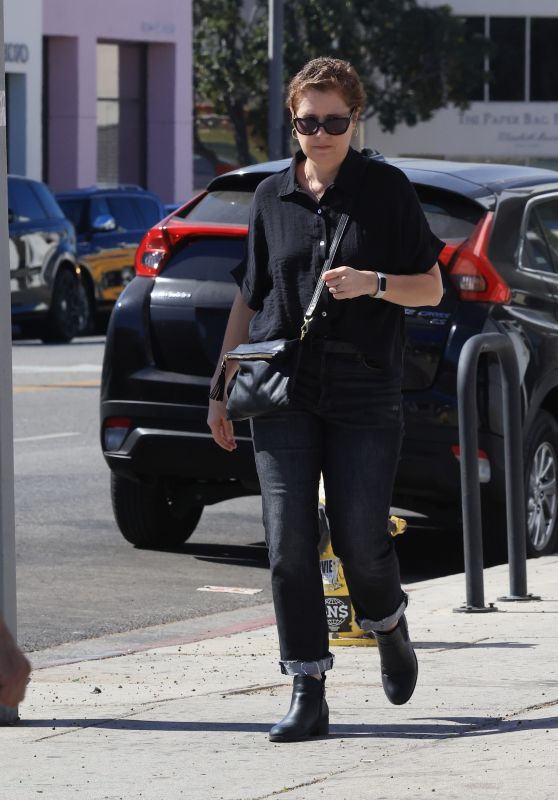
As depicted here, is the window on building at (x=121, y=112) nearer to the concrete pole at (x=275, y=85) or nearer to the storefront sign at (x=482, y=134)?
the concrete pole at (x=275, y=85)

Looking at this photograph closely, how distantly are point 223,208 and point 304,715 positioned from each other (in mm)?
4006

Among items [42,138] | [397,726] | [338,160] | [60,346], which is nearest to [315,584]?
[397,726]

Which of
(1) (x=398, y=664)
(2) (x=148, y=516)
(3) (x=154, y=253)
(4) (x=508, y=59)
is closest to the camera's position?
(1) (x=398, y=664)

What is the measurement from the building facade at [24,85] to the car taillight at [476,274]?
95.7ft

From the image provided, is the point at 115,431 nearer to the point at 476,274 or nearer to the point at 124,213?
the point at 476,274

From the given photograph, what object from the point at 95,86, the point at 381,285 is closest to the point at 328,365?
the point at 381,285

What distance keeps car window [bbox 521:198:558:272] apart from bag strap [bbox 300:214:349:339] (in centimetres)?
374

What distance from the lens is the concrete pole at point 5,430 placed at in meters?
5.72

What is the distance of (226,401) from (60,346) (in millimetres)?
18848

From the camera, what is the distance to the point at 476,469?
775cm

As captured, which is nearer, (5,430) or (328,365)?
(328,365)

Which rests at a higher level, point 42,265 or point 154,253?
point 154,253

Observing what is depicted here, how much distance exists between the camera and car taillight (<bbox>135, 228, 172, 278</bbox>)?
360 inches

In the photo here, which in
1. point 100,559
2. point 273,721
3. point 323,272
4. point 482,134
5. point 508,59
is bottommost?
point 100,559
